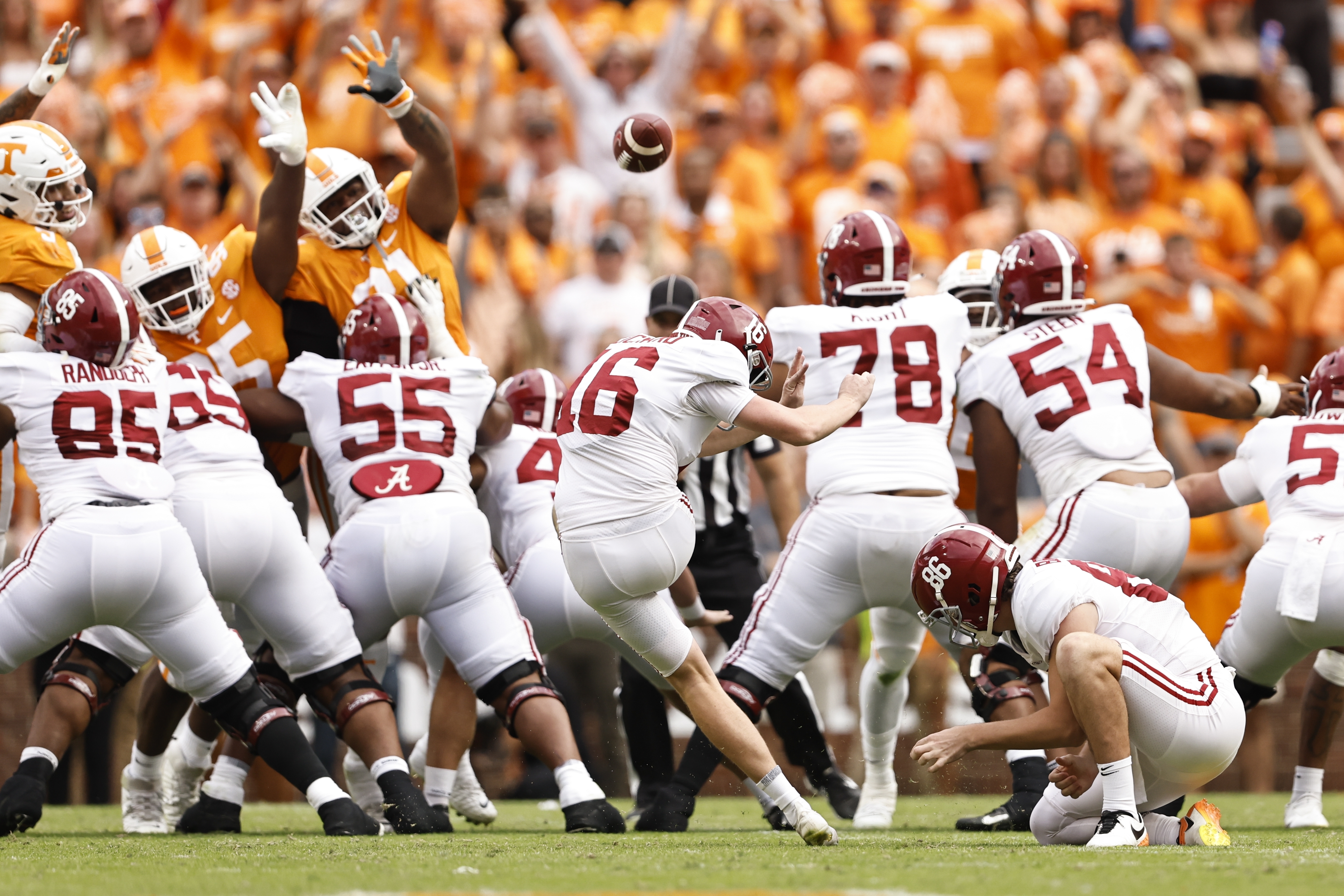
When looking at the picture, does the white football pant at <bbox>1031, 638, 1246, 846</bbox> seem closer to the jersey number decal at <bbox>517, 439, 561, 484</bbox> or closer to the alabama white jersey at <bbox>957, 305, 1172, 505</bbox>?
the alabama white jersey at <bbox>957, 305, 1172, 505</bbox>

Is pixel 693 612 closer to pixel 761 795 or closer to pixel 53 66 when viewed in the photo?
pixel 761 795

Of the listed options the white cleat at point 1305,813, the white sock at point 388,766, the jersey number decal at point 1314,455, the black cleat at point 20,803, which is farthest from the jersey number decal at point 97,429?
the white cleat at point 1305,813

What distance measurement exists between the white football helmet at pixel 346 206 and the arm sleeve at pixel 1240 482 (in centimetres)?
407

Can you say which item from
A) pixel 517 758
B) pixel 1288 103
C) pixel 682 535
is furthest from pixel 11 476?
pixel 1288 103

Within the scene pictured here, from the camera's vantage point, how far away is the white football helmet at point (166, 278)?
725 cm

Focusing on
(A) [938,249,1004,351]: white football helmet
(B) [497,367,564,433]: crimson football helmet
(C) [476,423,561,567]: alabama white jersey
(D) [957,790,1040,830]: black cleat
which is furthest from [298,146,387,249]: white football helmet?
(D) [957,790,1040,830]: black cleat

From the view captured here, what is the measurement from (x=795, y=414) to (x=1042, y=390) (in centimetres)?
186

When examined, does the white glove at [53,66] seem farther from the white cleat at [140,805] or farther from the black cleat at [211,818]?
the black cleat at [211,818]

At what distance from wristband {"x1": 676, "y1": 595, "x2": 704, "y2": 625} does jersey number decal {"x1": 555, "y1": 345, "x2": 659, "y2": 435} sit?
1.81 meters

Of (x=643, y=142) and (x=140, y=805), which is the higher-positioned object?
(x=643, y=142)

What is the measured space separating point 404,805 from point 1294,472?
3.90m

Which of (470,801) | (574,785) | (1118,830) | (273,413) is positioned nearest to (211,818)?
(470,801)

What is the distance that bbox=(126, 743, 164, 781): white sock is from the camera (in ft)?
23.5

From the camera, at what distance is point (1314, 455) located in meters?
6.67
